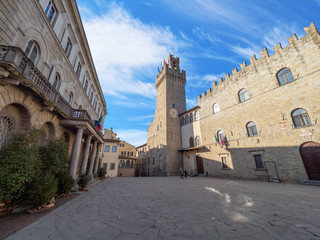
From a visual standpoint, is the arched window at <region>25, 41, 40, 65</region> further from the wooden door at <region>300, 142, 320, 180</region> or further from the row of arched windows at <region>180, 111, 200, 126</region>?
the row of arched windows at <region>180, 111, 200, 126</region>

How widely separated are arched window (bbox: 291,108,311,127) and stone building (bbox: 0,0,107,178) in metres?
17.9

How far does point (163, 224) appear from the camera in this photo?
3537 mm

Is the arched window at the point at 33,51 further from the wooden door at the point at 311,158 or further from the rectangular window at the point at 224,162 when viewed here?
the wooden door at the point at 311,158

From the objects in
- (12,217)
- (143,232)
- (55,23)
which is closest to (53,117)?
(12,217)

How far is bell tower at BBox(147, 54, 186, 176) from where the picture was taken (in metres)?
24.0

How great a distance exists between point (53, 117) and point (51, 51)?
419cm

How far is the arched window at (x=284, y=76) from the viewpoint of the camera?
1306cm

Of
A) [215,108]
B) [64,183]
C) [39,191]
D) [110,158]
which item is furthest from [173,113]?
[39,191]

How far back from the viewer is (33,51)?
7.10 meters

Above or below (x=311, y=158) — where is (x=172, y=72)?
above

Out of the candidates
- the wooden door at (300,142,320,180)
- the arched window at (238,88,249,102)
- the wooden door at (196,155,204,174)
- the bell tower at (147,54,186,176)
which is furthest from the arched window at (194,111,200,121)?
the wooden door at (300,142,320,180)

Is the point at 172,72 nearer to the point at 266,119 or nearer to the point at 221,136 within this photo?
the point at 221,136

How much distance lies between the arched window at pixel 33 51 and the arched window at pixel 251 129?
64.5ft

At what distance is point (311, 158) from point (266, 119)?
463cm
